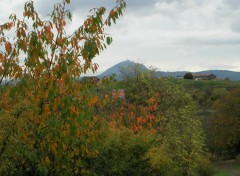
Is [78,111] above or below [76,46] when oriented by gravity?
below

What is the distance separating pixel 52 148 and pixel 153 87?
98.7 feet

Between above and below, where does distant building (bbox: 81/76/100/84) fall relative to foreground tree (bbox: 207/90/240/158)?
above

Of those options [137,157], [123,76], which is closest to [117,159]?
[137,157]

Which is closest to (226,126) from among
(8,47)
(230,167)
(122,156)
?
(230,167)

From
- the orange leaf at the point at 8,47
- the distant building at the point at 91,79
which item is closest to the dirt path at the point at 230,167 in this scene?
the distant building at the point at 91,79

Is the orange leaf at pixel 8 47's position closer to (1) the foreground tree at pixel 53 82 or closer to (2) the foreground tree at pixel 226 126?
(1) the foreground tree at pixel 53 82

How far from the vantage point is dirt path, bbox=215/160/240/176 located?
177 feet

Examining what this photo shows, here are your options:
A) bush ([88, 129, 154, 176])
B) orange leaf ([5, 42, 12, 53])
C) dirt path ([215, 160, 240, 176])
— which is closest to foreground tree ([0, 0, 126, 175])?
orange leaf ([5, 42, 12, 53])

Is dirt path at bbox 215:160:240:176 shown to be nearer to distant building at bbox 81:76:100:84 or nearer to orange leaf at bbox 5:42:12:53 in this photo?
distant building at bbox 81:76:100:84

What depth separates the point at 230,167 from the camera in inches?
2281

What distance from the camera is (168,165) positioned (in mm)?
20688

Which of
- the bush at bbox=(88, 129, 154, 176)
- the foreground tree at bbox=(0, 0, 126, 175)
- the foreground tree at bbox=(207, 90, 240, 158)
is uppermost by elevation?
the foreground tree at bbox=(0, 0, 126, 175)

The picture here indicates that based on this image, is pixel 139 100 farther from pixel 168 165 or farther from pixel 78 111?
pixel 78 111

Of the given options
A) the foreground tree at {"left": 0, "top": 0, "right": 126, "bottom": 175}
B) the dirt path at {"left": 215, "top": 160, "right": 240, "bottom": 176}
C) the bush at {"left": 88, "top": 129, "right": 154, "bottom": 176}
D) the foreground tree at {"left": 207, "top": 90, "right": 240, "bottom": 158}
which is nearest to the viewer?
the foreground tree at {"left": 0, "top": 0, "right": 126, "bottom": 175}
